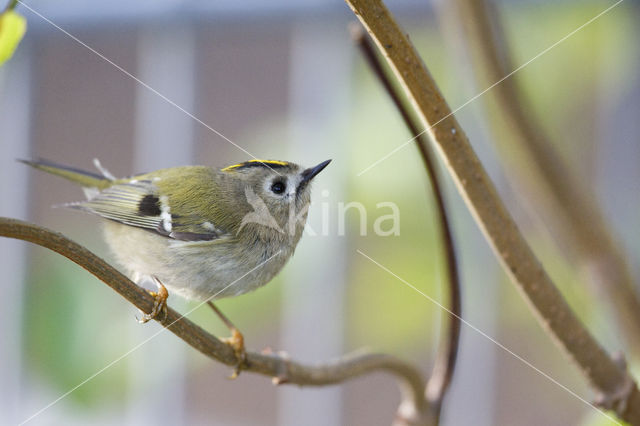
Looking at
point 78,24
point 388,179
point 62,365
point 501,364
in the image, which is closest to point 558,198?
point 388,179

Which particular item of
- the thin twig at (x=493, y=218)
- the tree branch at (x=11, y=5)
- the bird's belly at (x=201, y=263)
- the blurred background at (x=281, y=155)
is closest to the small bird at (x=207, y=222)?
the bird's belly at (x=201, y=263)

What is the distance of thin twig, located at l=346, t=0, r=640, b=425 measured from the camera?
0.34 m

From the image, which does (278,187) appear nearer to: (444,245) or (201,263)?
(201,263)

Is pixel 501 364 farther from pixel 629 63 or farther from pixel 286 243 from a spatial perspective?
pixel 286 243

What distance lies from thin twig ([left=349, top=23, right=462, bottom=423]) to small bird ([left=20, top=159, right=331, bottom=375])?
187 mm

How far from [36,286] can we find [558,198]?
5.43ft

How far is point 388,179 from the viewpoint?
1281 millimetres

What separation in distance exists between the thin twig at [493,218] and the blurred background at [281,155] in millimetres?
907

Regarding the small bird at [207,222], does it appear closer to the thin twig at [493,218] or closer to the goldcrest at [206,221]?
the goldcrest at [206,221]

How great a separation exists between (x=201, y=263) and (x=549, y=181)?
1.11 ft

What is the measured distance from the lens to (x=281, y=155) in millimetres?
1376

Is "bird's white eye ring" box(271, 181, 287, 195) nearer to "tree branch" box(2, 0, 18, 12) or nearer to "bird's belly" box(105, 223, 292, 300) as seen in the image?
"bird's belly" box(105, 223, 292, 300)

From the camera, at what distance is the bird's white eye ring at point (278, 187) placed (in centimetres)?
70

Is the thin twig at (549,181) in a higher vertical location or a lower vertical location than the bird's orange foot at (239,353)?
higher
